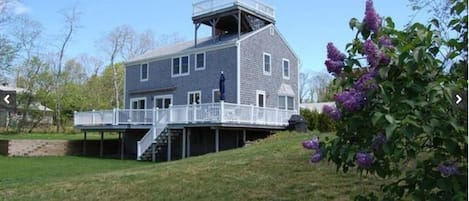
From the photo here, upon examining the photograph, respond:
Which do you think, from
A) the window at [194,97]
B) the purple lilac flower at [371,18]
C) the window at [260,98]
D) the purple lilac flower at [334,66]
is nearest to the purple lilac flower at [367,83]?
the purple lilac flower at [334,66]

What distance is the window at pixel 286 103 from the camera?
2578cm

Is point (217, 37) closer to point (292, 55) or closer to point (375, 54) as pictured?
point (292, 55)

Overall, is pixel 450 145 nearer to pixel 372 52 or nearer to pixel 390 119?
pixel 390 119

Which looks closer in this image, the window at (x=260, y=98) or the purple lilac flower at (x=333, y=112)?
the purple lilac flower at (x=333, y=112)

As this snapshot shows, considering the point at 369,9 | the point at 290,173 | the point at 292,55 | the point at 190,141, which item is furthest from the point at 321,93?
the point at 369,9

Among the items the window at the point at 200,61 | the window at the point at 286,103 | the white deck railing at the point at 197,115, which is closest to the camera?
the white deck railing at the point at 197,115

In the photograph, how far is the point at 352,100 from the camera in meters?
2.67

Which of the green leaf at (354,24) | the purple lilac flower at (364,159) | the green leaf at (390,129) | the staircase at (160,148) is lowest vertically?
the staircase at (160,148)

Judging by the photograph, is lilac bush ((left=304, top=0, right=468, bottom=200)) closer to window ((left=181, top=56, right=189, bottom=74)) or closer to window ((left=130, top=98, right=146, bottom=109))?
window ((left=181, top=56, right=189, bottom=74))

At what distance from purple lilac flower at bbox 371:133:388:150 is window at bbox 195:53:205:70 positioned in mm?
22147

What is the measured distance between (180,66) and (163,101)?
220 cm

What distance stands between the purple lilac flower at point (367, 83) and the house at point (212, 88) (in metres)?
17.0

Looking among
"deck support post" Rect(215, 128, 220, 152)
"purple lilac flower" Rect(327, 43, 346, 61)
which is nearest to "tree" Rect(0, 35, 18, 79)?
"deck support post" Rect(215, 128, 220, 152)

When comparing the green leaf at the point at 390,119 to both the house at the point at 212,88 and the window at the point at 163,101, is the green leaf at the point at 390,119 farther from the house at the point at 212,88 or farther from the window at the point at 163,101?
the window at the point at 163,101
